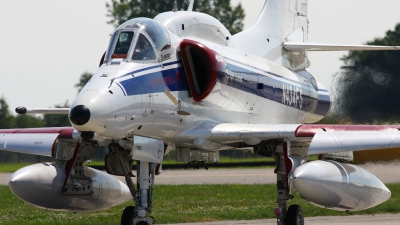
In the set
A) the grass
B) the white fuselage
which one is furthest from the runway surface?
the white fuselage

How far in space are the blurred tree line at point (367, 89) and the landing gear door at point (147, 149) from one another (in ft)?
30.1

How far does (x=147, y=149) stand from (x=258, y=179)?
62.3 feet

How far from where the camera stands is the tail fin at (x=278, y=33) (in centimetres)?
1894

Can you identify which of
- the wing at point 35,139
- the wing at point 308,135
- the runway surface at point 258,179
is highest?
the wing at point 308,135

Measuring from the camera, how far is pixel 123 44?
14.0m

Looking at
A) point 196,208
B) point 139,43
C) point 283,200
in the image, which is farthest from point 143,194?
point 196,208

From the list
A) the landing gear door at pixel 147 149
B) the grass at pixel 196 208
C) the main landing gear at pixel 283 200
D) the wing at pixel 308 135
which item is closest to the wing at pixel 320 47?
the wing at pixel 308 135

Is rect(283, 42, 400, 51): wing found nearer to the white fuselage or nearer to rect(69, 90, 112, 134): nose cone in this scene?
the white fuselage

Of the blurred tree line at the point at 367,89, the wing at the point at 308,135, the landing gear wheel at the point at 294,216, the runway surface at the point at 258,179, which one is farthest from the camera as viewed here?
the blurred tree line at the point at 367,89

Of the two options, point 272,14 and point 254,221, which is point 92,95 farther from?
point 272,14

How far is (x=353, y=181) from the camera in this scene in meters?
14.4

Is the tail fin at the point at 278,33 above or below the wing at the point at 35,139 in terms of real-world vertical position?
above

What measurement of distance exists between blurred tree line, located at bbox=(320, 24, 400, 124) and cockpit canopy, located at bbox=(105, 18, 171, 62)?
9372 mm

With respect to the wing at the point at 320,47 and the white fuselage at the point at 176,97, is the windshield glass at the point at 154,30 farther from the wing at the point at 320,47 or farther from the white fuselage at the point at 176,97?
the wing at the point at 320,47
